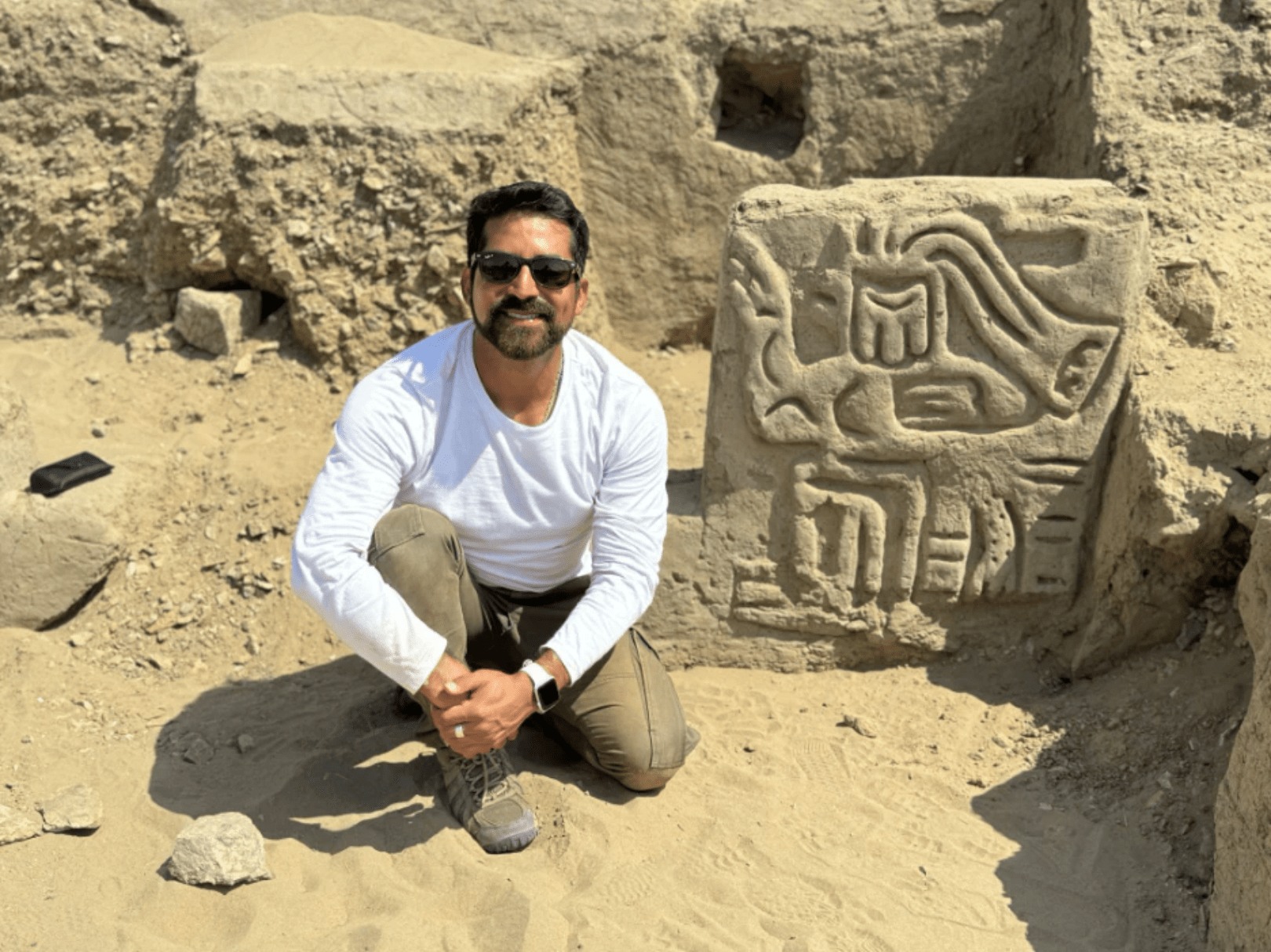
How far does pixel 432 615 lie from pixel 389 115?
293 centimetres

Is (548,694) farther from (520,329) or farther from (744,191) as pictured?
(744,191)

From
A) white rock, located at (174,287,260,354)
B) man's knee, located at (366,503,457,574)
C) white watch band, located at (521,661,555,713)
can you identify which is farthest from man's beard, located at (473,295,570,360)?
white rock, located at (174,287,260,354)

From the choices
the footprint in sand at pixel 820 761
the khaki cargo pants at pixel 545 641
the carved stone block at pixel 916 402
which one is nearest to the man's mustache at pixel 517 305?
the khaki cargo pants at pixel 545 641

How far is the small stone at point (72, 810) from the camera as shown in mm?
3088

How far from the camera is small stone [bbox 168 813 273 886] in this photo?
2867 mm

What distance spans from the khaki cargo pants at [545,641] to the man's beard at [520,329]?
44 centimetres

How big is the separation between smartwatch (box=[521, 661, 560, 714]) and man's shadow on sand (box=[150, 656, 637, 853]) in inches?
19.1

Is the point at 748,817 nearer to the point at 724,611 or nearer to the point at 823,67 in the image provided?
the point at 724,611

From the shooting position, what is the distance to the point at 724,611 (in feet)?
13.1

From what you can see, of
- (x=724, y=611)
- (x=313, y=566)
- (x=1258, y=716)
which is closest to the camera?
(x=1258, y=716)

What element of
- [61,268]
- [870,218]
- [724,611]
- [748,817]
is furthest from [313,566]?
[61,268]

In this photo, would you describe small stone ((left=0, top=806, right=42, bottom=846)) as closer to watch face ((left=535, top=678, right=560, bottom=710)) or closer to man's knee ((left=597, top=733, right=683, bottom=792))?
watch face ((left=535, top=678, right=560, bottom=710))

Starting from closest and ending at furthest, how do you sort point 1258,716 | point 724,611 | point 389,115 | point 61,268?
point 1258,716
point 724,611
point 389,115
point 61,268

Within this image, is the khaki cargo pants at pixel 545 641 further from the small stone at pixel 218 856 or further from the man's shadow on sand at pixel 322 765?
the small stone at pixel 218 856
